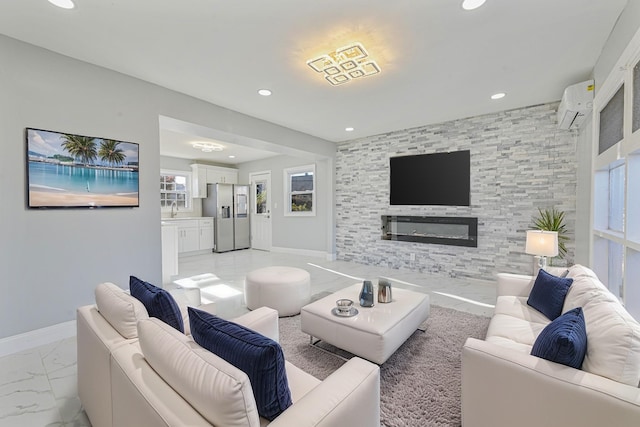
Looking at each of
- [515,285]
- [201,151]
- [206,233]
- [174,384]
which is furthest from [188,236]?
[515,285]

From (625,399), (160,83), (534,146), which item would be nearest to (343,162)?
(534,146)

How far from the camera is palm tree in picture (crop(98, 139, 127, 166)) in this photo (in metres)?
2.78

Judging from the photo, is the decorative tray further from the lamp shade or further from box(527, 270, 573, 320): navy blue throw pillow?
the lamp shade

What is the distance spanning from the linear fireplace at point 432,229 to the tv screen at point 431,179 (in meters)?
0.28

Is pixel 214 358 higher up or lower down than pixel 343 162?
lower down

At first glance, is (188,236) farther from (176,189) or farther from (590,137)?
(590,137)

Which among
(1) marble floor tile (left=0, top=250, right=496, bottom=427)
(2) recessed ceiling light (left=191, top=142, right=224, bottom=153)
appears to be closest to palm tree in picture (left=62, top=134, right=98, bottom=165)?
(1) marble floor tile (left=0, top=250, right=496, bottom=427)

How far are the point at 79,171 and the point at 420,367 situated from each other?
11.5ft

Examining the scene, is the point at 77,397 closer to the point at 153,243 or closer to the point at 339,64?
the point at 153,243

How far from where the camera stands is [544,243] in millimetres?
2699

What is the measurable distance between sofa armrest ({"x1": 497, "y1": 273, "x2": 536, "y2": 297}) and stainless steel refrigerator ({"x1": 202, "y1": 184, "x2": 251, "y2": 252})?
20.9 ft

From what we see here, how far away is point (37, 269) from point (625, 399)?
389 centimetres

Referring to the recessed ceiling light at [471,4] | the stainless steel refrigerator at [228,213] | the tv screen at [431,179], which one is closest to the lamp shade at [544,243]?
the tv screen at [431,179]

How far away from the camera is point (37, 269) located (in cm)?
243
